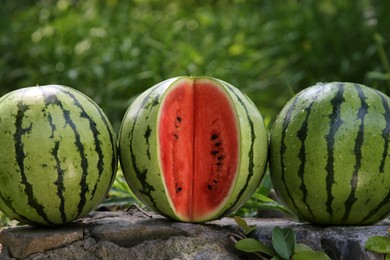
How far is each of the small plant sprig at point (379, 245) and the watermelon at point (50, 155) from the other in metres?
0.90

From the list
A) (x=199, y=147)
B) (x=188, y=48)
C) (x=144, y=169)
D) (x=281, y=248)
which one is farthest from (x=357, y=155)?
(x=188, y=48)

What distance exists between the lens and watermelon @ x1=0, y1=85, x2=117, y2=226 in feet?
7.46

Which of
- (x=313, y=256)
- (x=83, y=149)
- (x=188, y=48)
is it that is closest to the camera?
(x=313, y=256)

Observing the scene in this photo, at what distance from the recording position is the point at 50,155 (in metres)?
2.27

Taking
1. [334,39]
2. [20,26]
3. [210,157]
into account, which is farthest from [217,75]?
[210,157]

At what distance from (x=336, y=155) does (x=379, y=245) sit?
32cm

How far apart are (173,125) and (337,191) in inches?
23.6

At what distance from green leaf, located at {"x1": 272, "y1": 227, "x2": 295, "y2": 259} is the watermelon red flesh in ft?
0.74

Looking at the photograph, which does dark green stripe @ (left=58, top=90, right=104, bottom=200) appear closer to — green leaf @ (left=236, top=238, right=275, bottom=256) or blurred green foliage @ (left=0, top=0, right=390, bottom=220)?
green leaf @ (left=236, top=238, right=275, bottom=256)

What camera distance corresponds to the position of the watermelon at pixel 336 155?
2.30 meters

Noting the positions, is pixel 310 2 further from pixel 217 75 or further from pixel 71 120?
pixel 71 120

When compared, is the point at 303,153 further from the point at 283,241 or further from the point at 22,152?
the point at 22,152

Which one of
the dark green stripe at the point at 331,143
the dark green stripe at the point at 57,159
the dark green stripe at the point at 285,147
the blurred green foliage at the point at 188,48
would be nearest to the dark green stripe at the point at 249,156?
the dark green stripe at the point at 285,147

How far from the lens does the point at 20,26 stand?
6523mm
